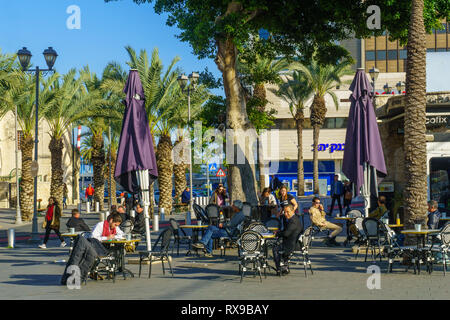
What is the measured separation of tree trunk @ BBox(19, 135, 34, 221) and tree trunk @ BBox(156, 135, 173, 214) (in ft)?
22.1

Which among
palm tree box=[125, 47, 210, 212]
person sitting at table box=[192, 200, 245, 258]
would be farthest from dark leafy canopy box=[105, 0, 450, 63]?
palm tree box=[125, 47, 210, 212]

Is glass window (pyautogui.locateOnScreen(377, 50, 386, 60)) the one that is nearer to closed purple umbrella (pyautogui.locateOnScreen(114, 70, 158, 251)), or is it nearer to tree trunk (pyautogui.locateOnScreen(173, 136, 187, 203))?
tree trunk (pyautogui.locateOnScreen(173, 136, 187, 203))

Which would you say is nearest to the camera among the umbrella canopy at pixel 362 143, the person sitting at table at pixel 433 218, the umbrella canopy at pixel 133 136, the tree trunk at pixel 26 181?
the person sitting at table at pixel 433 218

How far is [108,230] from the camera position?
13.4 m

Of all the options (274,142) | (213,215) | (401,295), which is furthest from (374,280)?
(274,142)

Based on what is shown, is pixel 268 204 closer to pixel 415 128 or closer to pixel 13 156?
A: pixel 415 128

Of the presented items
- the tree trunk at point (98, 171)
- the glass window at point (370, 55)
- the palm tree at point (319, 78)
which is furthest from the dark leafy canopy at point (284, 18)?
the glass window at point (370, 55)

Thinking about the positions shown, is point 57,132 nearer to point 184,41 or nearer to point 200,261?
point 184,41

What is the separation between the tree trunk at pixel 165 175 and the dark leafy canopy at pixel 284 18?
15.1 m

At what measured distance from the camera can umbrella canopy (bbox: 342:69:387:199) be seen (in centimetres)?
1617

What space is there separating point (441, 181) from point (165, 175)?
18720mm

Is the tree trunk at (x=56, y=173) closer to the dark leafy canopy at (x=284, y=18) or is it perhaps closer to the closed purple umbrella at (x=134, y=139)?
the dark leafy canopy at (x=284, y=18)

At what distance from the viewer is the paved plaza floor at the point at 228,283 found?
10352 mm

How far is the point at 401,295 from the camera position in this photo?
10062mm
